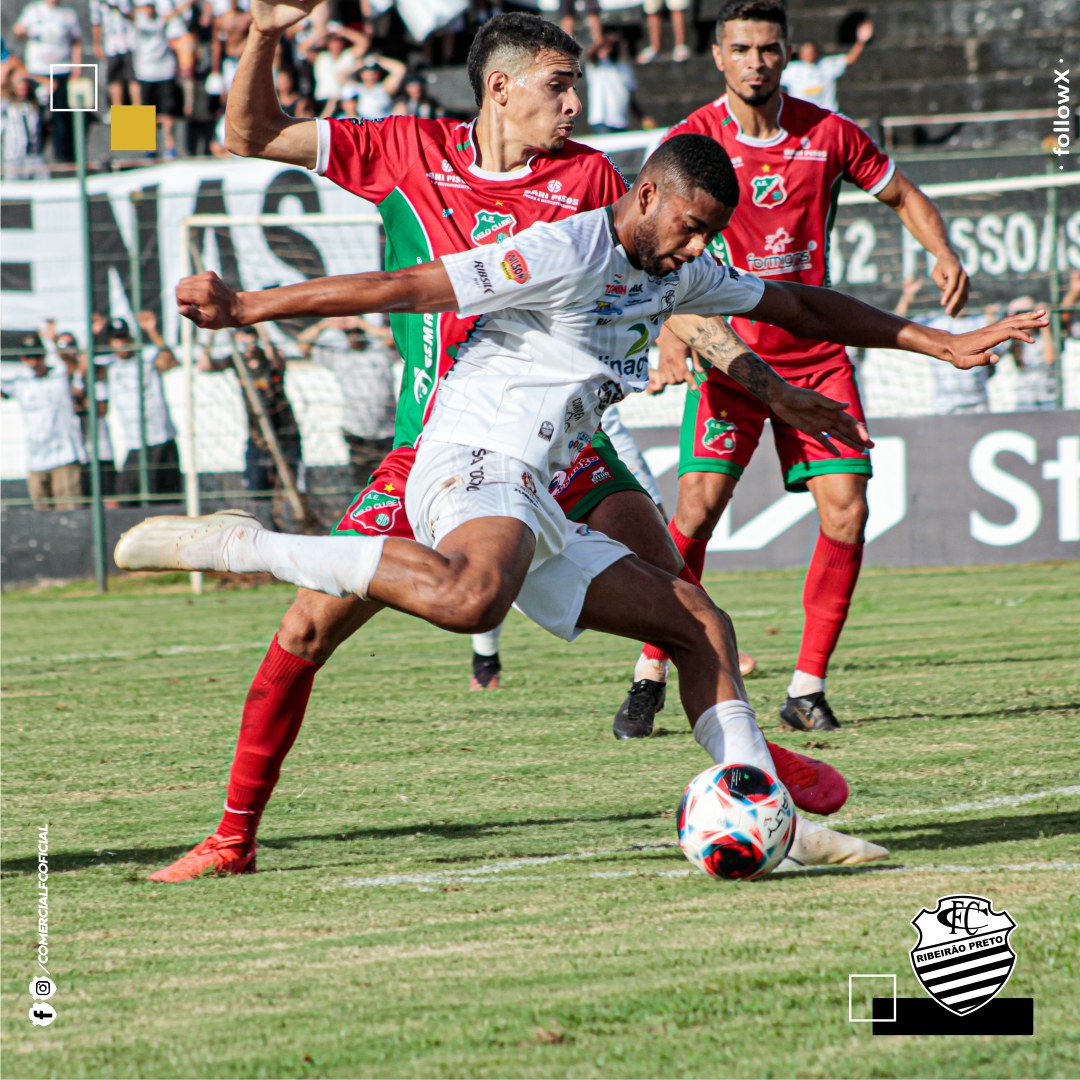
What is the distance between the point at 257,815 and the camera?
4.62 meters

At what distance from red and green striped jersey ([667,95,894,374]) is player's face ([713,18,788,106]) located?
0.66 feet

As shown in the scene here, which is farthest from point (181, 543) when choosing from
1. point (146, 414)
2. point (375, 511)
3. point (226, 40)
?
point (226, 40)

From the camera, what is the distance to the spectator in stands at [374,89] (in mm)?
18453

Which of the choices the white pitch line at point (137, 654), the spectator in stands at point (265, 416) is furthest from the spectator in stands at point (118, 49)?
the white pitch line at point (137, 654)

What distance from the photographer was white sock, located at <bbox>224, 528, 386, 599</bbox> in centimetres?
421

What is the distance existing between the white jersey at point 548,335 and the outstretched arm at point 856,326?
1.25 ft

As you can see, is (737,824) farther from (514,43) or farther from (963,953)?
(514,43)

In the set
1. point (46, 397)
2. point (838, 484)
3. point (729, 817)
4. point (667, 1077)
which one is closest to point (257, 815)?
point (729, 817)

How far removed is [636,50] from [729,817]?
18047 millimetres

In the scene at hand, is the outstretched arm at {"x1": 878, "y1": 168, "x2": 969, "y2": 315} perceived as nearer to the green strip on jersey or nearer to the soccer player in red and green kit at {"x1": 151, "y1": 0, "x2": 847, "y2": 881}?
the soccer player in red and green kit at {"x1": 151, "y1": 0, "x2": 847, "y2": 881}

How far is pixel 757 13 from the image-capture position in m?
6.85

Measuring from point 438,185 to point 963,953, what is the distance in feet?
9.80

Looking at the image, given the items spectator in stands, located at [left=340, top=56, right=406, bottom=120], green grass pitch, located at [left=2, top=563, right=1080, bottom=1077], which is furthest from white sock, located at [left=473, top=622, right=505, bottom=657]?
spectator in stands, located at [left=340, top=56, right=406, bottom=120]

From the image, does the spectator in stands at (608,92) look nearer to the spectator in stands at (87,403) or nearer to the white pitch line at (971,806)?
the spectator in stands at (87,403)
